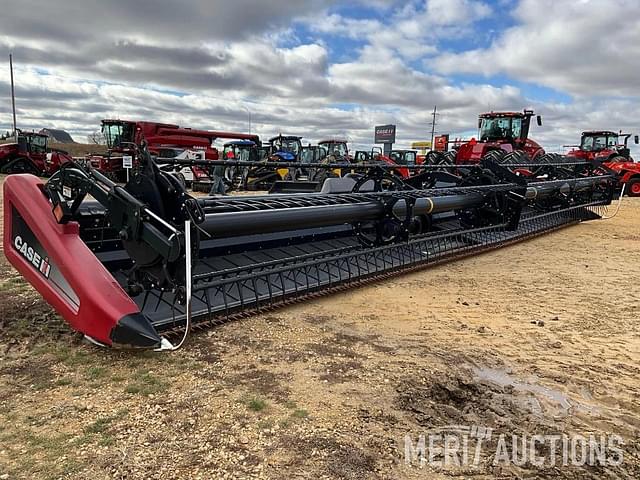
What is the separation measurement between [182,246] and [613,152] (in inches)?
876

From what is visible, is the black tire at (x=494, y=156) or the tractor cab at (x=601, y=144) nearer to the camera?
the black tire at (x=494, y=156)

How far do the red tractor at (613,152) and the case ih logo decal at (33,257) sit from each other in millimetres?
19683

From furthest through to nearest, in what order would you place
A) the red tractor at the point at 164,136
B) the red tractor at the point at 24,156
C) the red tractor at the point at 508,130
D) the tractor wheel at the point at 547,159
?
the red tractor at the point at 24,156
the red tractor at the point at 164,136
the red tractor at the point at 508,130
the tractor wheel at the point at 547,159

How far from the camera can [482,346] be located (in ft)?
12.0

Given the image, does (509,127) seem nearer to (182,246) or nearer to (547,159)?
(547,159)

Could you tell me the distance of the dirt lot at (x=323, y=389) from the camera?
221 cm

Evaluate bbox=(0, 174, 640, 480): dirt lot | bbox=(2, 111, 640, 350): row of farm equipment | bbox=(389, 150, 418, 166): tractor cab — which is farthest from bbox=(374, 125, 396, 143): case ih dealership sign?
bbox=(0, 174, 640, 480): dirt lot

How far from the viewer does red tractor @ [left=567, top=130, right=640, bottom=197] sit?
61.8ft

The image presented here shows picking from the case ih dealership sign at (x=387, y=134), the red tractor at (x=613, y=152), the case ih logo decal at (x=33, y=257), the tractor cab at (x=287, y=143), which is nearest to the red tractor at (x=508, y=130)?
the red tractor at (x=613, y=152)

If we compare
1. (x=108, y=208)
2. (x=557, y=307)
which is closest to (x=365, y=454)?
(x=108, y=208)

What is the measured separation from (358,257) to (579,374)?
257 cm

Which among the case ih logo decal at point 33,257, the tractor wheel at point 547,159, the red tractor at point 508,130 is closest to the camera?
the case ih logo decal at point 33,257

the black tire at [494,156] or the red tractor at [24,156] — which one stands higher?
the black tire at [494,156]

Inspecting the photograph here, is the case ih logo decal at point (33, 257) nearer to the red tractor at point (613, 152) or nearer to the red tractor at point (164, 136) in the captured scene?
the red tractor at point (164, 136)
